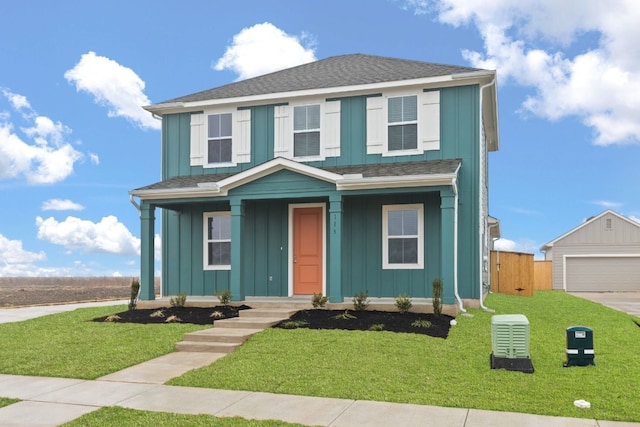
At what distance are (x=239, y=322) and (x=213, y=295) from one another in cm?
445

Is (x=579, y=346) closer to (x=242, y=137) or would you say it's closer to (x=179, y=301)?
(x=179, y=301)

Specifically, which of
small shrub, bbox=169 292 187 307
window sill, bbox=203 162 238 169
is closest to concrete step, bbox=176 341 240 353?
small shrub, bbox=169 292 187 307

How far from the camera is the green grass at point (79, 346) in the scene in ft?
26.2

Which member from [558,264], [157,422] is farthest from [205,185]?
[558,264]

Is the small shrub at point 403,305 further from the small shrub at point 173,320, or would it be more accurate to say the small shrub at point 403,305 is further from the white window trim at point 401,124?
the small shrub at point 173,320

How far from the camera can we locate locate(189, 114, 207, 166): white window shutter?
15.4 meters

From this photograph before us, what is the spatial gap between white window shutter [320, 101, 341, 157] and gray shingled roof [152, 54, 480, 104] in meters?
0.55

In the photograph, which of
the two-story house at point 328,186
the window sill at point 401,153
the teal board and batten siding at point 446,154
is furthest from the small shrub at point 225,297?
the window sill at point 401,153

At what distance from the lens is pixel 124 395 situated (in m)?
6.49

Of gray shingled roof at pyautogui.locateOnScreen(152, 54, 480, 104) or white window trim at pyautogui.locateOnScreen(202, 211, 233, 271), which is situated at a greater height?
gray shingled roof at pyautogui.locateOnScreen(152, 54, 480, 104)

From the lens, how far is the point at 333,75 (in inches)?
605

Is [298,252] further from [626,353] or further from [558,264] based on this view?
[558,264]

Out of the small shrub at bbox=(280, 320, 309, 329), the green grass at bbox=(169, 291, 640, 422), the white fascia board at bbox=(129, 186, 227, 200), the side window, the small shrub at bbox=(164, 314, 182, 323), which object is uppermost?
the white fascia board at bbox=(129, 186, 227, 200)

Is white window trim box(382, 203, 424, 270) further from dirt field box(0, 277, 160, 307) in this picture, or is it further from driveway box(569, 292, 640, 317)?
dirt field box(0, 277, 160, 307)
